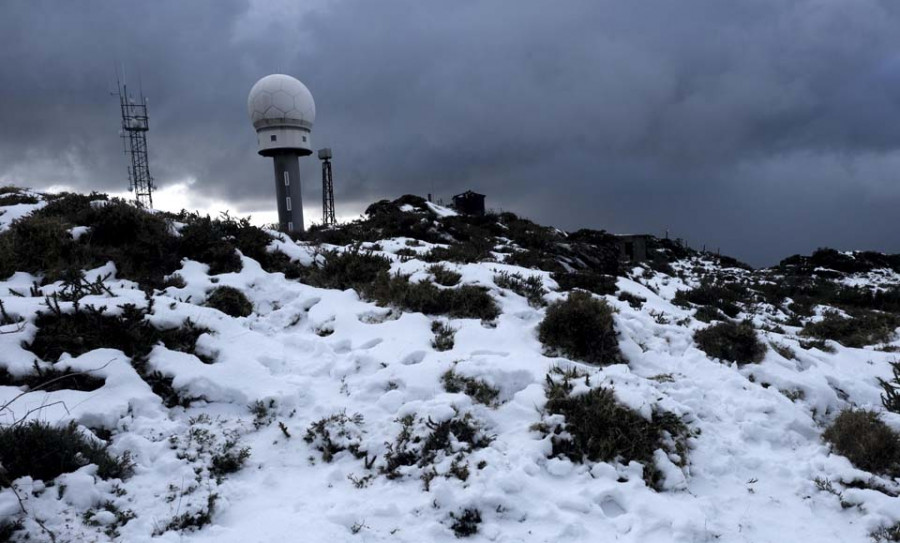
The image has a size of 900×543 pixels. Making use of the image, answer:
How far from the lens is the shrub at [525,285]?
835 cm

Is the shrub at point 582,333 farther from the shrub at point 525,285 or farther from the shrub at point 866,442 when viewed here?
the shrub at point 866,442

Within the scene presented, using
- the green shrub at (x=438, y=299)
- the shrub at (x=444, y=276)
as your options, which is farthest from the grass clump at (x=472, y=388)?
the shrub at (x=444, y=276)

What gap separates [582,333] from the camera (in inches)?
268

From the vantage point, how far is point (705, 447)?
507 centimetres

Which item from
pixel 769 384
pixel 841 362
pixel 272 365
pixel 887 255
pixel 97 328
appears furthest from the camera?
pixel 887 255

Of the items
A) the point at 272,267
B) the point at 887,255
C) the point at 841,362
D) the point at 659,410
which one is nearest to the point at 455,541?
the point at 659,410

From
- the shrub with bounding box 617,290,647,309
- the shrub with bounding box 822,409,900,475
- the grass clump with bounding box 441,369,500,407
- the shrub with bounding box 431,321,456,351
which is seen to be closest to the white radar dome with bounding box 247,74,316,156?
the shrub with bounding box 617,290,647,309

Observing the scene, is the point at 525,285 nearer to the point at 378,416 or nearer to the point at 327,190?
the point at 378,416

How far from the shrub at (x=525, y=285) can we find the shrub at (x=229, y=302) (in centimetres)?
437

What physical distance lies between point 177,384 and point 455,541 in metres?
3.57

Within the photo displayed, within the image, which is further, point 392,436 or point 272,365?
point 272,365

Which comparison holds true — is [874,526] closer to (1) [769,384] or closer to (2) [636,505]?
(2) [636,505]

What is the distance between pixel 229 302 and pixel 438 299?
3342 millimetres

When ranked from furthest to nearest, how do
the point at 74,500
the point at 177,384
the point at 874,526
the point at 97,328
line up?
the point at 97,328
the point at 177,384
the point at 874,526
the point at 74,500
